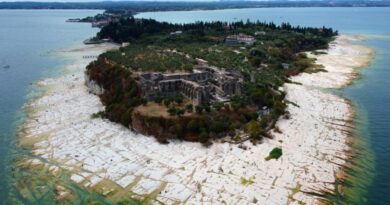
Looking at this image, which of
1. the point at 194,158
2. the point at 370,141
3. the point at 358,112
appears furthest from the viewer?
the point at 358,112

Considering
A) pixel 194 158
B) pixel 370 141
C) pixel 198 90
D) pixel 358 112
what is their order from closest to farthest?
pixel 194 158 → pixel 370 141 → pixel 198 90 → pixel 358 112

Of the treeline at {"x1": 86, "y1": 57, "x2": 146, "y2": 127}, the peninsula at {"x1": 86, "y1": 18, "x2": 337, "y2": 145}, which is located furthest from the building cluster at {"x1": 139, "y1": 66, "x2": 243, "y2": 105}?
the treeline at {"x1": 86, "y1": 57, "x2": 146, "y2": 127}

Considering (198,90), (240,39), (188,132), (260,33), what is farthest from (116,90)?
(260,33)

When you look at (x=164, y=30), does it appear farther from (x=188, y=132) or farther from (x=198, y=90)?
(x=188, y=132)

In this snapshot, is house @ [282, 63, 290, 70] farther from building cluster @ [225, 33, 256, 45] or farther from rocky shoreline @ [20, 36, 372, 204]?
rocky shoreline @ [20, 36, 372, 204]

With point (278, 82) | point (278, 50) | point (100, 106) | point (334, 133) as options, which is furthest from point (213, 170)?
point (278, 50)

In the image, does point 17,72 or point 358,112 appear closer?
point 358,112

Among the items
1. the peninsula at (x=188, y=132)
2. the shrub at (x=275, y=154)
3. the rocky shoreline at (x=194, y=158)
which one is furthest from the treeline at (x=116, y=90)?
the shrub at (x=275, y=154)
